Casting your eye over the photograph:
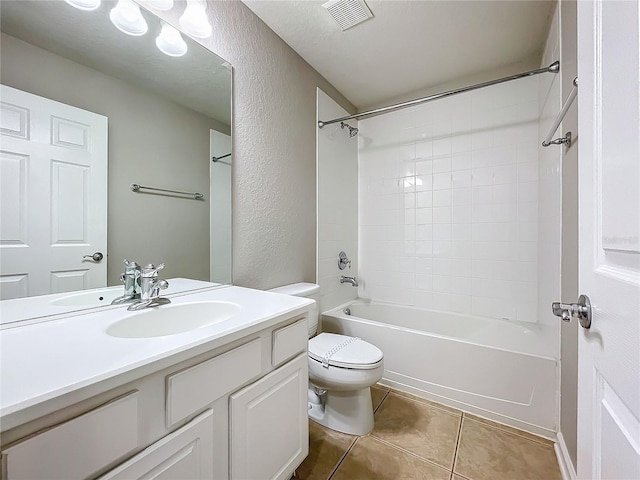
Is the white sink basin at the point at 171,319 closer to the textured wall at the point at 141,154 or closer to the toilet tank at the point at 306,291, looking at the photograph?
the textured wall at the point at 141,154

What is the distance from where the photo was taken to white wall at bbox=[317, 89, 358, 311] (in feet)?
7.22

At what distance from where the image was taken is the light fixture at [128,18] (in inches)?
41.1

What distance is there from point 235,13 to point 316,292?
1.72m

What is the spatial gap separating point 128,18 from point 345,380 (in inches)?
74.4

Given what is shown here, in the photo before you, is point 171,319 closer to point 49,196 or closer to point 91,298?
point 91,298

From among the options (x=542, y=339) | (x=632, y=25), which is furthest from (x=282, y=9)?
(x=542, y=339)

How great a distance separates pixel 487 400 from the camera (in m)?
1.56

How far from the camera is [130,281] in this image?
1.04m

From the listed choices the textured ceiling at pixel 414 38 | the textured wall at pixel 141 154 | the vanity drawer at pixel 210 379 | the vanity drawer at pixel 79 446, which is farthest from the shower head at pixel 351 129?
the vanity drawer at pixel 79 446

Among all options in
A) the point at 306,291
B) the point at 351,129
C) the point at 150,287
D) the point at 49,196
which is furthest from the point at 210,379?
the point at 351,129

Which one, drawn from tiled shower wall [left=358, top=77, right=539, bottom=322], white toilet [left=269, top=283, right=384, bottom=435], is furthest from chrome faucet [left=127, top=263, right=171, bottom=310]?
tiled shower wall [left=358, top=77, right=539, bottom=322]

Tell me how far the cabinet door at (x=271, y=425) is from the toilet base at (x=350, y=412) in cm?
40

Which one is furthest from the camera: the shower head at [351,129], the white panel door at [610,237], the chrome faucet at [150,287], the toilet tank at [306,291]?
the shower head at [351,129]

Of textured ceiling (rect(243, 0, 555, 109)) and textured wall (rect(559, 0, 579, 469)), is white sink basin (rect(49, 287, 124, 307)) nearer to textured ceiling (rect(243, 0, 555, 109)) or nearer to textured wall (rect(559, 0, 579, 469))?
textured ceiling (rect(243, 0, 555, 109))
